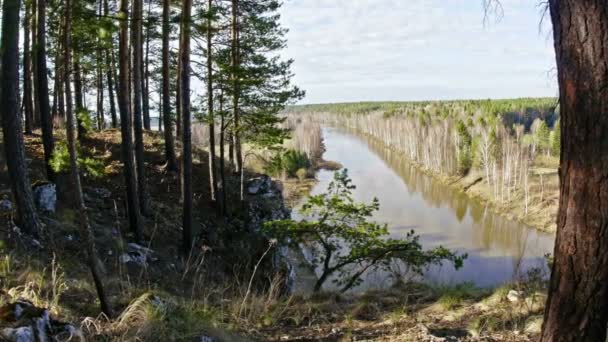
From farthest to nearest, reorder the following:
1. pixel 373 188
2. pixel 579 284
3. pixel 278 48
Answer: pixel 373 188
pixel 278 48
pixel 579 284

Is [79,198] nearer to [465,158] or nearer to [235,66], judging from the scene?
[235,66]

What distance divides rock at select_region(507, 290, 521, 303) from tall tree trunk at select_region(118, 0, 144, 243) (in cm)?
717

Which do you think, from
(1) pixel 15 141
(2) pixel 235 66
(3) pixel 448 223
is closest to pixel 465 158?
(3) pixel 448 223

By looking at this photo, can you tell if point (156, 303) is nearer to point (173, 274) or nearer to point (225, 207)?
point (173, 274)

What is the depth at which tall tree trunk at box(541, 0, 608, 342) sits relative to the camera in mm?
2270

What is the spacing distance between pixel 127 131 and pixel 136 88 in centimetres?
181

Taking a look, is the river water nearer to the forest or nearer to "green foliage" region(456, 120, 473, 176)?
the forest

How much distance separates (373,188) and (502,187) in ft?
37.5

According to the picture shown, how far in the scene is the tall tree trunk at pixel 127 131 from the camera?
8.41 meters

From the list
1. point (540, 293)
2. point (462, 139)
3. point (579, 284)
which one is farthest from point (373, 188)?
point (579, 284)

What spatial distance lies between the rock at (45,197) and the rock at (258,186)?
8268mm

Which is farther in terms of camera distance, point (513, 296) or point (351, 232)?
point (351, 232)

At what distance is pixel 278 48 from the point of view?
14.6 m

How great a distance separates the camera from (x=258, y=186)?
1664 centimetres
